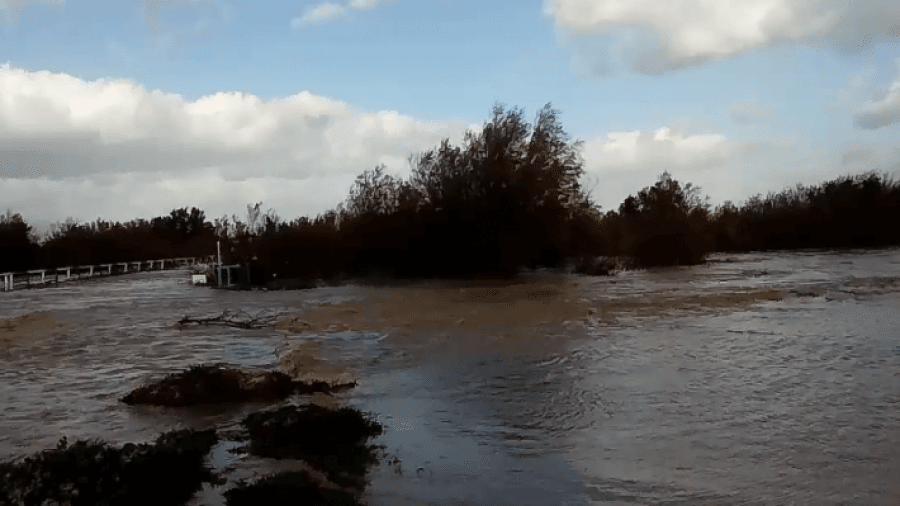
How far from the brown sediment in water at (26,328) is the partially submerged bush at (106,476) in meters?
13.2

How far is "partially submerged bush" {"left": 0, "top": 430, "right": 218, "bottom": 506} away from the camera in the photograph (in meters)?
6.04

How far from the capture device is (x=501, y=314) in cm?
2361

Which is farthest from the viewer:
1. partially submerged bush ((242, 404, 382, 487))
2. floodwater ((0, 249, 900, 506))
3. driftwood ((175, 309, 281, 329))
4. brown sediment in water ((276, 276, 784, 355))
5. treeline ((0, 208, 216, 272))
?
treeline ((0, 208, 216, 272))

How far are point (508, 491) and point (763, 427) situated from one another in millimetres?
3671

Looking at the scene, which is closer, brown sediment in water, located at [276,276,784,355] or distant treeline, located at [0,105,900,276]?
brown sediment in water, located at [276,276,784,355]

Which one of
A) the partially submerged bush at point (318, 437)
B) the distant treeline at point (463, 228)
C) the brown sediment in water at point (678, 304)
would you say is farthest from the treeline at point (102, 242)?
the partially submerged bush at point (318, 437)

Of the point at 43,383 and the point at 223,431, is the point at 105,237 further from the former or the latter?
the point at 223,431

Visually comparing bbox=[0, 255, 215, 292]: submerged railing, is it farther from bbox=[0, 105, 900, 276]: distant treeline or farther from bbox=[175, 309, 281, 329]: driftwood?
bbox=[175, 309, 281, 329]: driftwood

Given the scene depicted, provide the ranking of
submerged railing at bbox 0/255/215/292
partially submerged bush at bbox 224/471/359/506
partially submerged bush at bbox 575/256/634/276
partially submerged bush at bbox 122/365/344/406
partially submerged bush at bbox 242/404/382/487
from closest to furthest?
partially submerged bush at bbox 224/471/359/506 < partially submerged bush at bbox 242/404/382/487 < partially submerged bush at bbox 122/365/344/406 < submerged railing at bbox 0/255/215/292 < partially submerged bush at bbox 575/256/634/276

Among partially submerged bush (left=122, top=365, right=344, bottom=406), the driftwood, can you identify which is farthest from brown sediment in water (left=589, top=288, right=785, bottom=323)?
partially submerged bush (left=122, top=365, right=344, bottom=406)

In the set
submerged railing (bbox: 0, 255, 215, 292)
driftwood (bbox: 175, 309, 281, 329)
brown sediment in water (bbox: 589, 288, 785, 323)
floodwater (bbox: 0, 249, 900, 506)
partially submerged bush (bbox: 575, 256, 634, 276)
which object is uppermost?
submerged railing (bbox: 0, 255, 215, 292)

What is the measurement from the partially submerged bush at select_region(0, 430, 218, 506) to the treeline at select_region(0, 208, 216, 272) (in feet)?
162

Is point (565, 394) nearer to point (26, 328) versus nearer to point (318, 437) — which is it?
point (318, 437)

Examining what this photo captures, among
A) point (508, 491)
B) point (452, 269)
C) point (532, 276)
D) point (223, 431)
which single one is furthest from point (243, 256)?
point (508, 491)
